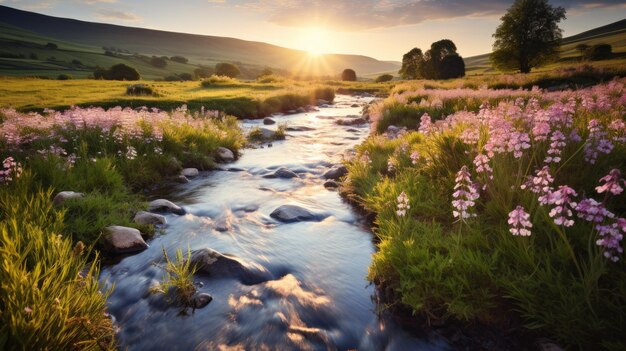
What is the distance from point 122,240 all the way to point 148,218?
1.12 metres

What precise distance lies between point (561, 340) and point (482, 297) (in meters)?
0.83

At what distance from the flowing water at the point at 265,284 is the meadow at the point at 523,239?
0.60 metres

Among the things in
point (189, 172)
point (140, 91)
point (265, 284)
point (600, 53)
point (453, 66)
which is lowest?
point (265, 284)

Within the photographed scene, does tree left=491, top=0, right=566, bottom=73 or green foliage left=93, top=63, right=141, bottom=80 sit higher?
tree left=491, top=0, right=566, bottom=73

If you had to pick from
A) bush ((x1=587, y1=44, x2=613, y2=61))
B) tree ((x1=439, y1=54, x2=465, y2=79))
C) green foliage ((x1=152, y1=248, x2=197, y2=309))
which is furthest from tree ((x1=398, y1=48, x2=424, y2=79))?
green foliage ((x1=152, y1=248, x2=197, y2=309))

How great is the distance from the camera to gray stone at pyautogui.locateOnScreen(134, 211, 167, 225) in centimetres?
730

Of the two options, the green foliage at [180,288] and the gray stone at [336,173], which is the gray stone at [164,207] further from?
the gray stone at [336,173]

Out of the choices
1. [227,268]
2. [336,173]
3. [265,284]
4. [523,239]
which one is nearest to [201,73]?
[336,173]

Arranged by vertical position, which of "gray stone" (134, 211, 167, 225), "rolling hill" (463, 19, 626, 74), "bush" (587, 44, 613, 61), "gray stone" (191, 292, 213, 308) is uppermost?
"rolling hill" (463, 19, 626, 74)

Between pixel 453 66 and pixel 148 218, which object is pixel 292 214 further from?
pixel 453 66

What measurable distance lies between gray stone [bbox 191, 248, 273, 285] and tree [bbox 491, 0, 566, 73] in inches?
2055

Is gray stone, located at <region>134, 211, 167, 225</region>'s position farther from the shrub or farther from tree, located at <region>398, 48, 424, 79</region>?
tree, located at <region>398, 48, 424, 79</region>

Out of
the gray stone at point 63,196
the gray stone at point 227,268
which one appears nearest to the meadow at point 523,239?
the gray stone at point 227,268

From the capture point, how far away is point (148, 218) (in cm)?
740
